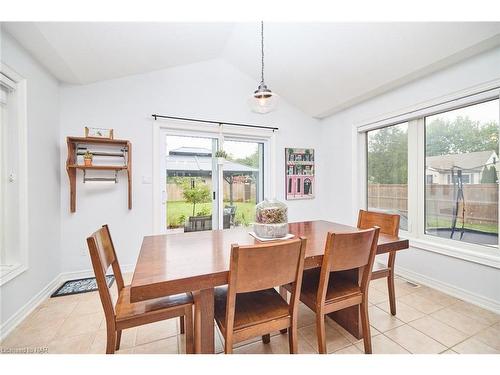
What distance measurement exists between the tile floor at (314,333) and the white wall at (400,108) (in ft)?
0.80

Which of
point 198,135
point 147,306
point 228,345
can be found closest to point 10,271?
point 147,306

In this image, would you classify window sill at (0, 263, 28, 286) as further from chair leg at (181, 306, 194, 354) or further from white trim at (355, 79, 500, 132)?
white trim at (355, 79, 500, 132)

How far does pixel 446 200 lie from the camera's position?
2447 mm

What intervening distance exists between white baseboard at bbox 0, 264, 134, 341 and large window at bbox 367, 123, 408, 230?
11.4 feet

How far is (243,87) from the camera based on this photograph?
3484 mm

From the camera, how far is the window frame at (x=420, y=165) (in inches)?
81.1

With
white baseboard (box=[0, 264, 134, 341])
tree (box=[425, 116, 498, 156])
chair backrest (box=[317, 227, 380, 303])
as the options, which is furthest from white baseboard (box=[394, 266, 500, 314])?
white baseboard (box=[0, 264, 134, 341])

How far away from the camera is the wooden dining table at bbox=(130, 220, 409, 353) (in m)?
1.02

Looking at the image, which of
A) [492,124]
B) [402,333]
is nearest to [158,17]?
[402,333]

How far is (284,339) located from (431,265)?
193 cm

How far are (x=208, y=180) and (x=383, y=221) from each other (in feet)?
7.65

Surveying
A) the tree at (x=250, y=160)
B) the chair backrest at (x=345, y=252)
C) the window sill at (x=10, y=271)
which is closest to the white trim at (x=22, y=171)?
the window sill at (x=10, y=271)

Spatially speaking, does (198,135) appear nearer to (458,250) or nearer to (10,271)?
(10,271)
